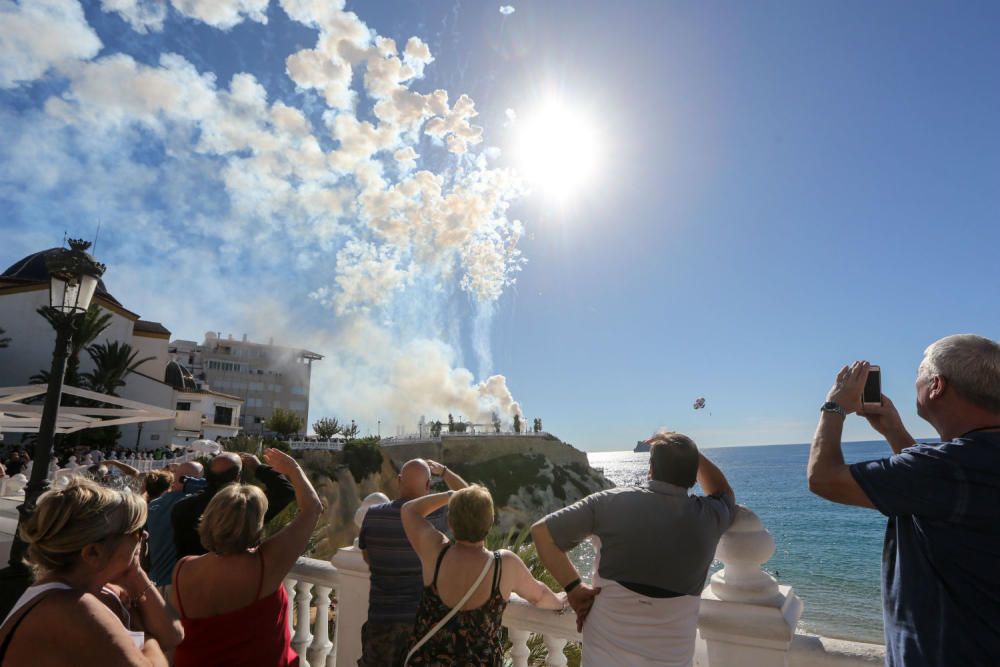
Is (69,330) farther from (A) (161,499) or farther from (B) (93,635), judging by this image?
(B) (93,635)

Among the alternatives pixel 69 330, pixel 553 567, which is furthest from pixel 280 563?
pixel 69 330

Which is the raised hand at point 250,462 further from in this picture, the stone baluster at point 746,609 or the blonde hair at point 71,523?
the stone baluster at point 746,609

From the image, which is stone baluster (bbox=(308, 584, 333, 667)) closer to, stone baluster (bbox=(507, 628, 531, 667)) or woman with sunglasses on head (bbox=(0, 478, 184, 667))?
stone baluster (bbox=(507, 628, 531, 667))

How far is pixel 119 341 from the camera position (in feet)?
134

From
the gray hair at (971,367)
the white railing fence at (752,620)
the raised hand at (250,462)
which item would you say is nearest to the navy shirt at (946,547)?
the gray hair at (971,367)

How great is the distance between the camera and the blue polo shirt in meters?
3.59

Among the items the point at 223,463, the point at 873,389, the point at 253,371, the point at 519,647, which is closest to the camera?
the point at 873,389

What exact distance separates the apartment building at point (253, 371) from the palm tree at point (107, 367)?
3776 centimetres

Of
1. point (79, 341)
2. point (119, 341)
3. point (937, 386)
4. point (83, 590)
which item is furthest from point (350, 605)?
point (119, 341)

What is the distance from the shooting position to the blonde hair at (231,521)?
2455 millimetres

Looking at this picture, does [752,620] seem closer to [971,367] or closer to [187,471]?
[971,367]

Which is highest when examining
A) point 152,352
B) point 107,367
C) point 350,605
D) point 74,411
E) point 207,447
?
point 152,352

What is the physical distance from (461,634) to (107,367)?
4258 centimetres

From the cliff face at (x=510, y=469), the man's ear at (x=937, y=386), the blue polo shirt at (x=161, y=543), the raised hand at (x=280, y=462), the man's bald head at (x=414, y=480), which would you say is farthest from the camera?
the cliff face at (x=510, y=469)
